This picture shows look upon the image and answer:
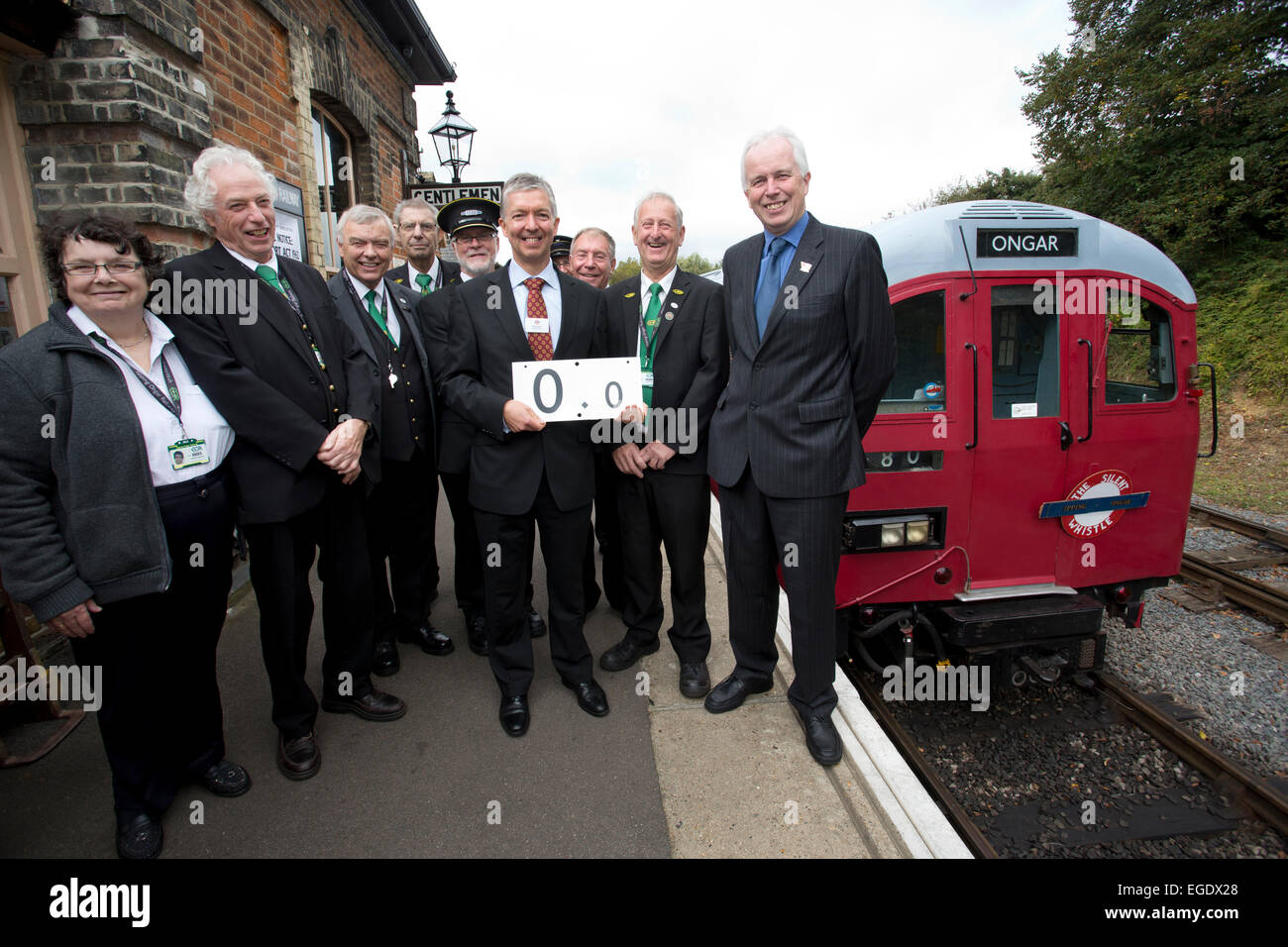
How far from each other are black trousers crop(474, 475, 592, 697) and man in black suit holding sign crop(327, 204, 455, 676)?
0.72 meters

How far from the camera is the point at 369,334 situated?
145 inches

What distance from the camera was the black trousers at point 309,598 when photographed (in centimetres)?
285

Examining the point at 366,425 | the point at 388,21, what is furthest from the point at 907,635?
the point at 388,21

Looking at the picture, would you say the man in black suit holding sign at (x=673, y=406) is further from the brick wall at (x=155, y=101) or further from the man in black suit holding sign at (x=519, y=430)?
the brick wall at (x=155, y=101)

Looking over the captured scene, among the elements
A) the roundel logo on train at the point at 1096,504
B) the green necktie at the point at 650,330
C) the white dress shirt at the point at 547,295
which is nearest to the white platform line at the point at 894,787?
the roundel logo on train at the point at 1096,504

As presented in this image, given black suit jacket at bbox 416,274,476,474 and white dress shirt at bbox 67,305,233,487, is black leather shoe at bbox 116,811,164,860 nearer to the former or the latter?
white dress shirt at bbox 67,305,233,487

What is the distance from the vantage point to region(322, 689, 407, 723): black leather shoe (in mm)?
3414

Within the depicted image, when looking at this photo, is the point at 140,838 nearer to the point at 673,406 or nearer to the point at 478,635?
the point at 478,635

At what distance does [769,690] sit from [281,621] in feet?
8.12

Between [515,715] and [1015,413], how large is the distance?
3.27 m

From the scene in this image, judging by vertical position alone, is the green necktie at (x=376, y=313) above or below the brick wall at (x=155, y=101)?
below

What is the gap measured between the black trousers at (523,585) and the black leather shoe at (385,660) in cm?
88

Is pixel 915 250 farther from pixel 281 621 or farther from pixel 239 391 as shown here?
pixel 281 621

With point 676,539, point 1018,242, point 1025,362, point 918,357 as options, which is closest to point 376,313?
point 676,539
